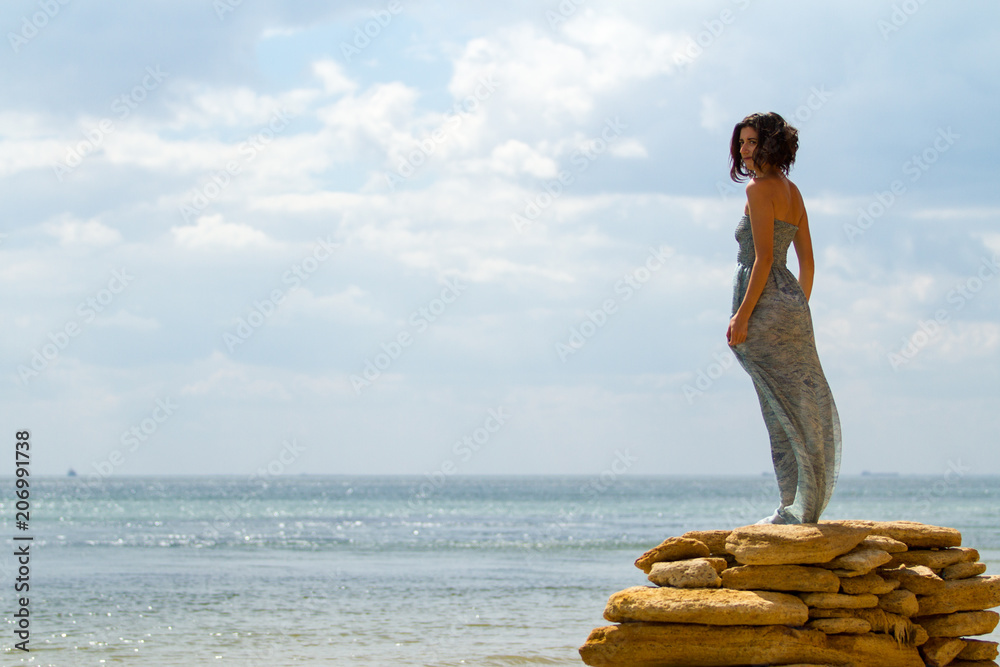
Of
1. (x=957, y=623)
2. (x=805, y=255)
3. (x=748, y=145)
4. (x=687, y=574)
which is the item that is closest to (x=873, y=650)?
(x=957, y=623)

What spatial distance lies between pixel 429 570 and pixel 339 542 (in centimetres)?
973

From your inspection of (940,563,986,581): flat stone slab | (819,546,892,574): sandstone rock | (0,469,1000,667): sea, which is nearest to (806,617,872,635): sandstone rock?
(819,546,892,574): sandstone rock

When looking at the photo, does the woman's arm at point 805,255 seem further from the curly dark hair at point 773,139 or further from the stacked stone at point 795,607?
the stacked stone at point 795,607

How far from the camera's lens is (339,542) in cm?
2928

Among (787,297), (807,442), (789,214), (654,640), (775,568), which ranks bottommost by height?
(654,640)

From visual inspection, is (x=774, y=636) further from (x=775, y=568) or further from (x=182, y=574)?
(x=182, y=574)

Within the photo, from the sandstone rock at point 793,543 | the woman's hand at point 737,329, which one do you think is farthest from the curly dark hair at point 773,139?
the sandstone rock at point 793,543

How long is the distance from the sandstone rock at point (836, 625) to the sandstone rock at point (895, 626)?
0.48ft

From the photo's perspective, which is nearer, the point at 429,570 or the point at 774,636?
the point at 774,636

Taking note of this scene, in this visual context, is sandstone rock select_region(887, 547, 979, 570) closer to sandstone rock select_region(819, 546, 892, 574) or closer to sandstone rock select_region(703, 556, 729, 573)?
sandstone rock select_region(819, 546, 892, 574)

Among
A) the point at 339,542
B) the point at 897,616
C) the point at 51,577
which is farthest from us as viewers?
the point at 339,542

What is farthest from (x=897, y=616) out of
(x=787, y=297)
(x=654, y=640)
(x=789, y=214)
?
(x=789, y=214)

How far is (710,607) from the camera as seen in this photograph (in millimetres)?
6508

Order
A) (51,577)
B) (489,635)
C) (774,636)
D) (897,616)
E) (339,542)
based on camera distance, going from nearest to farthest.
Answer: (774,636)
(897,616)
(489,635)
(51,577)
(339,542)
